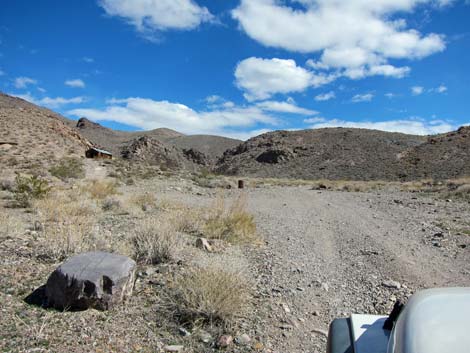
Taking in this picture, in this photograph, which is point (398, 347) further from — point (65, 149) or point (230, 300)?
point (65, 149)

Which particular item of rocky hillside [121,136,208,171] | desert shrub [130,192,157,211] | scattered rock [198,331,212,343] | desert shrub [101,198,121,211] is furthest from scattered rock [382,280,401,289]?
rocky hillside [121,136,208,171]

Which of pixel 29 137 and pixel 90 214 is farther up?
pixel 29 137

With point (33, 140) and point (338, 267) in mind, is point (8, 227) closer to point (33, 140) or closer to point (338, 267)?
point (338, 267)

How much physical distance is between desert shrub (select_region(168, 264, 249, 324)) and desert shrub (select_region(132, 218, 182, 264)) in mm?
1259

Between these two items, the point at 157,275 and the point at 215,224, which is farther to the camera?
the point at 215,224

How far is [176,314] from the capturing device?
4.20 m

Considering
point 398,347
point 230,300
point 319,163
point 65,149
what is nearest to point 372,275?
point 230,300

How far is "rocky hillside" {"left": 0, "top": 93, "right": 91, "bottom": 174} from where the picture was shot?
90.5 feet

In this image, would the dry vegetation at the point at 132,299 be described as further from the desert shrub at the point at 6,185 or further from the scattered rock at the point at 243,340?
the desert shrub at the point at 6,185

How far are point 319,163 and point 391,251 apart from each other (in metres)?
59.3

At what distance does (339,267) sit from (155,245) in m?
3.01

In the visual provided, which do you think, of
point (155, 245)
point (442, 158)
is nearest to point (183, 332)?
point (155, 245)

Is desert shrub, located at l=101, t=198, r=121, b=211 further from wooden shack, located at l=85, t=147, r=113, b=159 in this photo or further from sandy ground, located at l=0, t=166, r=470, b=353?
wooden shack, located at l=85, t=147, r=113, b=159

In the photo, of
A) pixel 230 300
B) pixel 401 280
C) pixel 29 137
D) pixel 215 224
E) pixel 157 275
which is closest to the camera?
pixel 230 300
